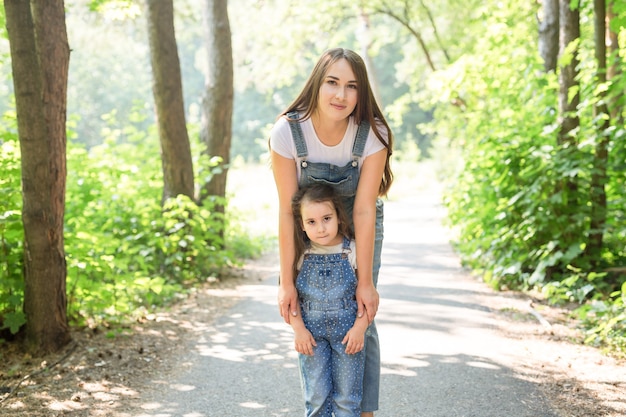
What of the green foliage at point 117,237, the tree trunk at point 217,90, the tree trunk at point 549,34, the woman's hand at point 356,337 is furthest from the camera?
the tree trunk at point 217,90

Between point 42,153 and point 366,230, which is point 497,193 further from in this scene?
point 366,230

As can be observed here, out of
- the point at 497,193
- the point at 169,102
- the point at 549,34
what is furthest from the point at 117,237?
the point at 549,34

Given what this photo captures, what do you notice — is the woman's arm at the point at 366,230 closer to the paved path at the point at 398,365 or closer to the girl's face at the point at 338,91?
the girl's face at the point at 338,91

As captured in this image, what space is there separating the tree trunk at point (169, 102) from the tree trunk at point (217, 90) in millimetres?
1454

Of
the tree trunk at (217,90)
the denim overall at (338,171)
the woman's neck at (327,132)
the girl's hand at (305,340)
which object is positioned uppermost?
the tree trunk at (217,90)

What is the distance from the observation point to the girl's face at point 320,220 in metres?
3.30

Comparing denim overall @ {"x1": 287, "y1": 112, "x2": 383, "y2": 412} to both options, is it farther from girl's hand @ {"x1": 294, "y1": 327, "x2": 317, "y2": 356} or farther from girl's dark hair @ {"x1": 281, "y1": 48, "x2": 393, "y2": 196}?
girl's hand @ {"x1": 294, "y1": 327, "x2": 317, "y2": 356}

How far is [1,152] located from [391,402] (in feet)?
12.5

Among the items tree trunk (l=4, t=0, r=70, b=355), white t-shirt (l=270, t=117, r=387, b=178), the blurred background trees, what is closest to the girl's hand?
white t-shirt (l=270, t=117, r=387, b=178)

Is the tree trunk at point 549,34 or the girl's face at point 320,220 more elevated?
the tree trunk at point 549,34

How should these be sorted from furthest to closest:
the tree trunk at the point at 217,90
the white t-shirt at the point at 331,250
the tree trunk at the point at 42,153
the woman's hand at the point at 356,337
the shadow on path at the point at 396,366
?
the tree trunk at the point at 217,90, the tree trunk at the point at 42,153, the shadow on path at the point at 396,366, the white t-shirt at the point at 331,250, the woman's hand at the point at 356,337

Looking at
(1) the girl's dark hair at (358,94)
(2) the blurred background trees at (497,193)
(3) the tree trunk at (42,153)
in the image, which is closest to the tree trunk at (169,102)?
(2) the blurred background trees at (497,193)

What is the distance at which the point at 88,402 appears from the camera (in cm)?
475

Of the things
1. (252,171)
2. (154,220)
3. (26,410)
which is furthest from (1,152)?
(252,171)
